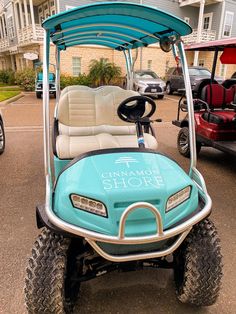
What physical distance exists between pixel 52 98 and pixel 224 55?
32.9 ft

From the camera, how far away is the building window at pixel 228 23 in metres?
21.0

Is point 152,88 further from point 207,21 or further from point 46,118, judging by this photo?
point 207,21

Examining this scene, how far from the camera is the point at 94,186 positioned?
1669mm

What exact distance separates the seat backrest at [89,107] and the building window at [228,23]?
2123 cm

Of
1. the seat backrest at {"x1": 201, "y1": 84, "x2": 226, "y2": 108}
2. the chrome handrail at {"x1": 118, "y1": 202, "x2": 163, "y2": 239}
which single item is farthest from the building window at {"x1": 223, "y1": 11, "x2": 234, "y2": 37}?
the chrome handrail at {"x1": 118, "y1": 202, "x2": 163, "y2": 239}

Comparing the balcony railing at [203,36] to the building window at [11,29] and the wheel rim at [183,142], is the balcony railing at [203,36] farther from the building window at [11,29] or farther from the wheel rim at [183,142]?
the wheel rim at [183,142]

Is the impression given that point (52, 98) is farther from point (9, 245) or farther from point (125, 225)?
point (125, 225)

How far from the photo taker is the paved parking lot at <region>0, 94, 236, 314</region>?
2.01 metres

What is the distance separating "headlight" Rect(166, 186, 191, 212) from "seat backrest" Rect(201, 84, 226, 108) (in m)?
3.98

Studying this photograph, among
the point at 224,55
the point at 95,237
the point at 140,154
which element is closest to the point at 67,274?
the point at 95,237

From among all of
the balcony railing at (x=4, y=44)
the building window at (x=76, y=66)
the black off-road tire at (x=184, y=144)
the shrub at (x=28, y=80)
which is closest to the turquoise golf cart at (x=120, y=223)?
the black off-road tire at (x=184, y=144)

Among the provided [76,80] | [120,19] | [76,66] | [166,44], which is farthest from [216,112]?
[76,66]

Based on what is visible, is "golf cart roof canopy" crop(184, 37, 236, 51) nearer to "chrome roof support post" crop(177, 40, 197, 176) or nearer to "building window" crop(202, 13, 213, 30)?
"chrome roof support post" crop(177, 40, 197, 176)

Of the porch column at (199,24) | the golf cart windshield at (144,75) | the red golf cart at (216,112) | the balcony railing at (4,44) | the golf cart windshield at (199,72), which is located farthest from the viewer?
the balcony railing at (4,44)
